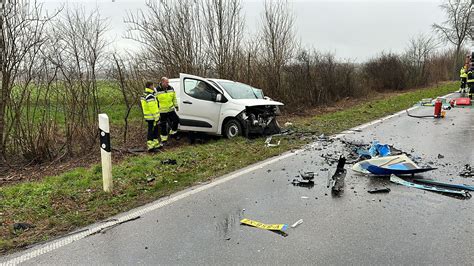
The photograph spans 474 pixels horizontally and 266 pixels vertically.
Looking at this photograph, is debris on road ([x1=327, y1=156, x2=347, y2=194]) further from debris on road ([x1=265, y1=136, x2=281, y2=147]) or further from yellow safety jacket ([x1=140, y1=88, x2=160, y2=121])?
yellow safety jacket ([x1=140, y1=88, x2=160, y2=121])

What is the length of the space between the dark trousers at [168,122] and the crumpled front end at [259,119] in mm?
1729

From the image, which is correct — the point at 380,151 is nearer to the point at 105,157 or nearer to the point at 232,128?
the point at 232,128

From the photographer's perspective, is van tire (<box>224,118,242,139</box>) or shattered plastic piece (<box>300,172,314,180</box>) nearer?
shattered plastic piece (<box>300,172,314,180</box>)

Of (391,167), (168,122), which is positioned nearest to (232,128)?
(168,122)

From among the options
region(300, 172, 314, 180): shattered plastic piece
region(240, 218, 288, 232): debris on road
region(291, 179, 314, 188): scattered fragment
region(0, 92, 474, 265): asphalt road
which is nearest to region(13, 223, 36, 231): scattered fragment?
region(0, 92, 474, 265): asphalt road

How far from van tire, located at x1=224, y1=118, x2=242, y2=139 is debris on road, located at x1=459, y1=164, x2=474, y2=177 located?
5.20 m

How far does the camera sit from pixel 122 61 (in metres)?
11.8

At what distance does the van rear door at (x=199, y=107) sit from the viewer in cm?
959

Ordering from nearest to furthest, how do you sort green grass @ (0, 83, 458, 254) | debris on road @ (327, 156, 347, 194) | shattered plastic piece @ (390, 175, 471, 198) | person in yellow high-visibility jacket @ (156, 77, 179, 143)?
green grass @ (0, 83, 458, 254)
shattered plastic piece @ (390, 175, 471, 198)
debris on road @ (327, 156, 347, 194)
person in yellow high-visibility jacket @ (156, 77, 179, 143)

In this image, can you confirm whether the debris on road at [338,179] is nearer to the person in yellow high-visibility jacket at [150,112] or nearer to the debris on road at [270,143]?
the debris on road at [270,143]

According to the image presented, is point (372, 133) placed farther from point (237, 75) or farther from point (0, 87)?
point (0, 87)

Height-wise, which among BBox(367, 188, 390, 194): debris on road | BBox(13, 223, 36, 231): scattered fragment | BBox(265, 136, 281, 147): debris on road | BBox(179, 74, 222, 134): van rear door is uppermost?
BBox(179, 74, 222, 134): van rear door

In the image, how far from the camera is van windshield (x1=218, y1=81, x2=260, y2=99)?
32.7 feet

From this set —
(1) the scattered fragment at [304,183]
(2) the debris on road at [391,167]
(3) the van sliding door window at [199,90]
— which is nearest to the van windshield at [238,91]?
(3) the van sliding door window at [199,90]
